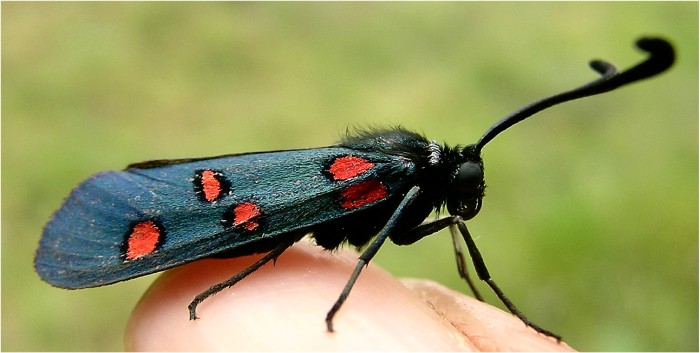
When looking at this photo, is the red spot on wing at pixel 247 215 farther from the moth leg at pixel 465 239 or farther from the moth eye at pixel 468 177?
Answer: the moth eye at pixel 468 177

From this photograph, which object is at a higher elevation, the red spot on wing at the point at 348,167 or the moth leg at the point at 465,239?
the red spot on wing at the point at 348,167

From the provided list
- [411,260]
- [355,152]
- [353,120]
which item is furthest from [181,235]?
→ [353,120]

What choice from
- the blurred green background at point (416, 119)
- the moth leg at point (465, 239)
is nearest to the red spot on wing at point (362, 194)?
the moth leg at point (465, 239)

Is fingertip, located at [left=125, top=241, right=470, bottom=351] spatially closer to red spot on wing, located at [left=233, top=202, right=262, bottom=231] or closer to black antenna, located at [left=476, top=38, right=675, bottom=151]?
red spot on wing, located at [left=233, top=202, right=262, bottom=231]

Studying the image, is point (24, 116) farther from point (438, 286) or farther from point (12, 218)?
point (438, 286)

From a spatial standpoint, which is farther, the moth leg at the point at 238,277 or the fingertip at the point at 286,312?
the moth leg at the point at 238,277

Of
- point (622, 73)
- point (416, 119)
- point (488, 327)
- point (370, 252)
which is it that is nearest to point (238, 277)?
point (370, 252)
